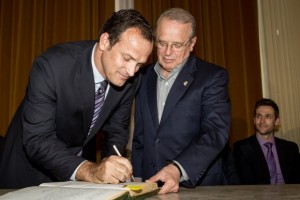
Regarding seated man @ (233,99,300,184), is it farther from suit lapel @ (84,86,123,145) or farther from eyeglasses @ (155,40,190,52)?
suit lapel @ (84,86,123,145)

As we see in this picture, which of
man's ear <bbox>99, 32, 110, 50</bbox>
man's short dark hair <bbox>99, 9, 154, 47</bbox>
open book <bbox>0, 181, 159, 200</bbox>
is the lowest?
open book <bbox>0, 181, 159, 200</bbox>

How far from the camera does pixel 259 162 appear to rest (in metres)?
3.33

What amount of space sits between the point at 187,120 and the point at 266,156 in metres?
1.94

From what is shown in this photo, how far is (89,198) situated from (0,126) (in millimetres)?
3160

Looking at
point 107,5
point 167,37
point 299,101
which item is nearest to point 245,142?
point 299,101

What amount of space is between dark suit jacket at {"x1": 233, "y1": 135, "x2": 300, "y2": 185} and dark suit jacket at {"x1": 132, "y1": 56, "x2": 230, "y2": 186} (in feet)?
5.01

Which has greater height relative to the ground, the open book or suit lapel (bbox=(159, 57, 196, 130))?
suit lapel (bbox=(159, 57, 196, 130))

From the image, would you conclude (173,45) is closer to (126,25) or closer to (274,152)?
(126,25)

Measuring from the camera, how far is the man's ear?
1658mm

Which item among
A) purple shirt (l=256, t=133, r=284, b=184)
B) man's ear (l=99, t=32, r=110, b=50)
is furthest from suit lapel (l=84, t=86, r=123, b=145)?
purple shirt (l=256, t=133, r=284, b=184)

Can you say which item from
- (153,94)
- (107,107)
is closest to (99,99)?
(107,107)

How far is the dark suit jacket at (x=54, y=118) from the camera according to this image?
1477mm

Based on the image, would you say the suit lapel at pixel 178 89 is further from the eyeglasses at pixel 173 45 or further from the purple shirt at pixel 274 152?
the purple shirt at pixel 274 152

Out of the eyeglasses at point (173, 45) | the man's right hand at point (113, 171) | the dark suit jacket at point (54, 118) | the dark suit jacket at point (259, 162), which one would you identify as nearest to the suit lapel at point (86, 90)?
the dark suit jacket at point (54, 118)
